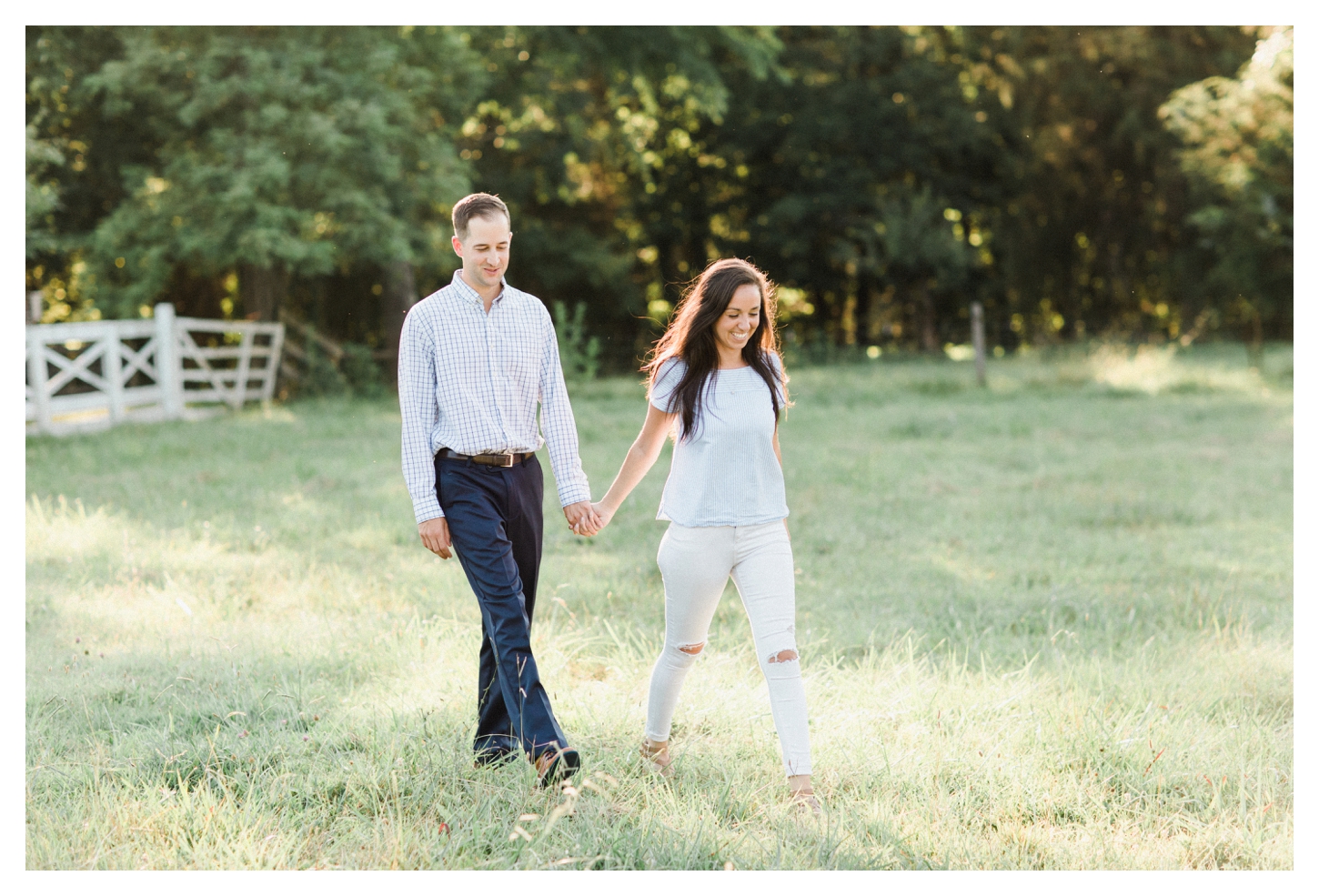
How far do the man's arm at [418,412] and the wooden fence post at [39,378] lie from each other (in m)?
12.2

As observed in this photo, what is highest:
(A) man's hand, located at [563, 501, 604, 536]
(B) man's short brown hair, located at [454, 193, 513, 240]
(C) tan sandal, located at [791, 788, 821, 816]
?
(B) man's short brown hair, located at [454, 193, 513, 240]

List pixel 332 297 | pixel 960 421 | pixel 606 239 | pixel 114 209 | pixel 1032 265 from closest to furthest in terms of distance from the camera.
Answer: pixel 960 421
pixel 114 209
pixel 332 297
pixel 606 239
pixel 1032 265

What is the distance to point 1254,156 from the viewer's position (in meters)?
20.8

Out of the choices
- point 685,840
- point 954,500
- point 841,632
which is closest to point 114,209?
point 954,500

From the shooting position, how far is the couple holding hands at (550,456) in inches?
141

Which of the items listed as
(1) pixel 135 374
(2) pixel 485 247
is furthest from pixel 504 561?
(1) pixel 135 374

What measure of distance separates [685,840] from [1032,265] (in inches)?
1444

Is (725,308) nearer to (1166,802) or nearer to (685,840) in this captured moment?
(685,840)

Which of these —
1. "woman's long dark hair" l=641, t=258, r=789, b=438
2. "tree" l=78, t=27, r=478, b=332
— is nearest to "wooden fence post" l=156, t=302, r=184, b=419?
"tree" l=78, t=27, r=478, b=332

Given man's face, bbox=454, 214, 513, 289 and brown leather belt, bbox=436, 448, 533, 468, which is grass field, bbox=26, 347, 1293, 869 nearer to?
brown leather belt, bbox=436, 448, 533, 468

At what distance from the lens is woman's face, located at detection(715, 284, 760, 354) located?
11.8ft

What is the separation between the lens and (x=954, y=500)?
30.2 ft

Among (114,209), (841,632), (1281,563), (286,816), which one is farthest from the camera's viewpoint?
(114,209)

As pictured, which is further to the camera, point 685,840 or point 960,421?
point 960,421
